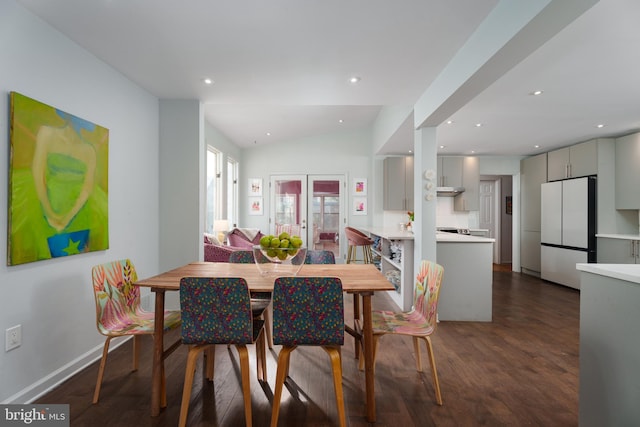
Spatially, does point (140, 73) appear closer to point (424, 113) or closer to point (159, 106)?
point (159, 106)

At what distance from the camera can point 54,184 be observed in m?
2.08

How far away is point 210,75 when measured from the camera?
110 inches

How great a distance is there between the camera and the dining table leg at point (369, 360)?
5.86 ft

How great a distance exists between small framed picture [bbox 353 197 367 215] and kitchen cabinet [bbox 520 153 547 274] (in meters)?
3.04

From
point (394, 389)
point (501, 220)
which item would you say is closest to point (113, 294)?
point (394, 389)

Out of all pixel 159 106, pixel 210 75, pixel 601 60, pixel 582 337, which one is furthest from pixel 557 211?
pixel 159 106

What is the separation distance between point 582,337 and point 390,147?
4442 mm

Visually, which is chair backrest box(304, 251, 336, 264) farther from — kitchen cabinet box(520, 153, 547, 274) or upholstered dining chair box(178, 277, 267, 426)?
kitchen cabinet box(520, 153, 547, 274)

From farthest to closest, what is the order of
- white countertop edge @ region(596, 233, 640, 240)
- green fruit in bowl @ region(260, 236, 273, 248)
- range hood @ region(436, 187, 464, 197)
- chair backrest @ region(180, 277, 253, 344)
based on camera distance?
range hood @ region(436, 187, 464, 197) → white countertop edge @ region(596, 233, 640, 240) → green fruit in bowl @ region(260, 236, 273, 248) → chair backrest @ region(180, 277, 253, 344)

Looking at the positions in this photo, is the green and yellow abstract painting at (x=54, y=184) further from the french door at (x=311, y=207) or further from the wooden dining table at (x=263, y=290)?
the french door at (x=311, y=207)

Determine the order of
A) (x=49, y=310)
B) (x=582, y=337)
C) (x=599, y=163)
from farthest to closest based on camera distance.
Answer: (x=599, y=163) → (x=49, y=310) → (x=582, y=337)

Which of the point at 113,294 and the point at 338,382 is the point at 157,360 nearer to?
the point at 113,294

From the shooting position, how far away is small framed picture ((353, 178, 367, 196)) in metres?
6.89

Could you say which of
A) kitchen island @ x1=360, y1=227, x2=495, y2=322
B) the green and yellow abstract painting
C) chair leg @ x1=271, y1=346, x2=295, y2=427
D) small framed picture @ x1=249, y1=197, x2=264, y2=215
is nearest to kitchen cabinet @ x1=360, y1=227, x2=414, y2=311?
kitchen island @ x1=360, y1=227, x2=495, y2=322
